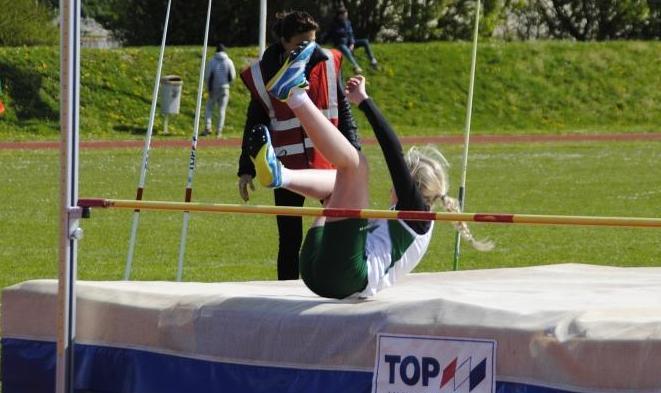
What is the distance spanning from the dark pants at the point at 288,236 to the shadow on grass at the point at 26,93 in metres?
20.7

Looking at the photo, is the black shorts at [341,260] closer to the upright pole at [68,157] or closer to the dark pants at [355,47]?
the upright pole at [68,157]

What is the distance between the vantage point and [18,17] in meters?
34.0

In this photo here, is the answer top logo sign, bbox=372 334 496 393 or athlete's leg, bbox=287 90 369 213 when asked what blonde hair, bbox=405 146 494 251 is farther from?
top logo sign, bbox=372 334 496 393

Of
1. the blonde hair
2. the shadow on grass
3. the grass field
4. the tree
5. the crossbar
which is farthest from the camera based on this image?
the tree

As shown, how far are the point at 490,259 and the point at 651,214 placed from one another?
3.78 metres

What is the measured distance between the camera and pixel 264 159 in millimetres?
5770

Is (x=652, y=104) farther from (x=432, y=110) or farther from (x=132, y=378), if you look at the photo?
(x=132, y=378)

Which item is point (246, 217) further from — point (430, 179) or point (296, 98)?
point (296, 98)

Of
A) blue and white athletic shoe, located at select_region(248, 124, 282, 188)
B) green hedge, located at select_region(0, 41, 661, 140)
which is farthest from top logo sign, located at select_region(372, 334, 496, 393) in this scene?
green hedge, located at select_region(0, 41, 661, 140)

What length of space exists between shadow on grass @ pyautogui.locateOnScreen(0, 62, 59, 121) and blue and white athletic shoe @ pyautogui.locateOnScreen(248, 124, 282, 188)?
73.4ft

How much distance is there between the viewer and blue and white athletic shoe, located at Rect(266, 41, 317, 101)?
561 centimetres

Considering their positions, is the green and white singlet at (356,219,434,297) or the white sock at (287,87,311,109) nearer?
the white sock at (287,87,311,109)

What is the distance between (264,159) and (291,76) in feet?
1.24

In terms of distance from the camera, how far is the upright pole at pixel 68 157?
543 centimetres
